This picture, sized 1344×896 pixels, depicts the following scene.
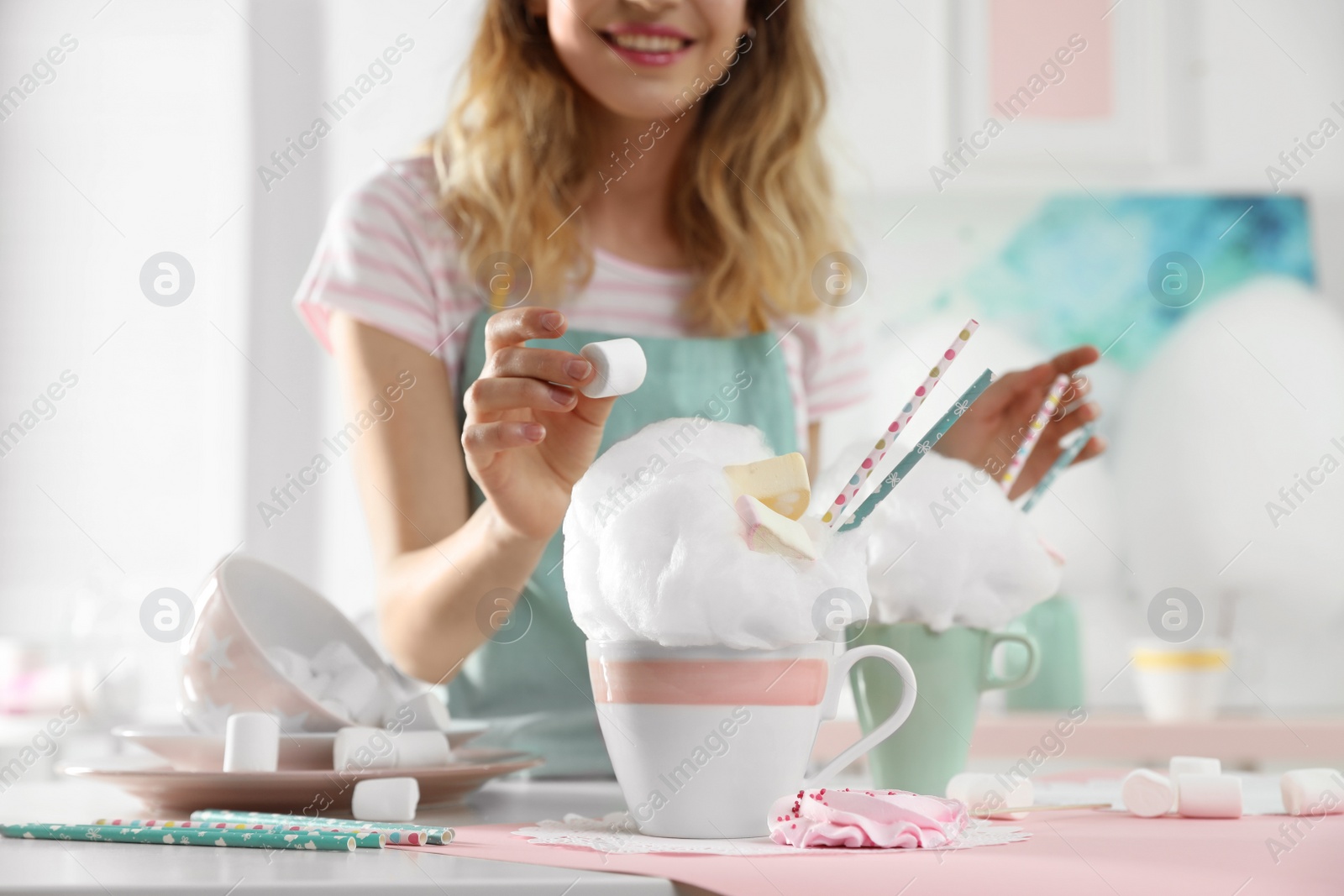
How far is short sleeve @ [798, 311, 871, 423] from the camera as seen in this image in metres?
1.18

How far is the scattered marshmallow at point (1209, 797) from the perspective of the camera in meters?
0.55

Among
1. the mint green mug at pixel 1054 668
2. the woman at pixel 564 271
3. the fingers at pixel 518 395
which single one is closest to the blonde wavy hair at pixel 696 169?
the woman at pixel 564 271

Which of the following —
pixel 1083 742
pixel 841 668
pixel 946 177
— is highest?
pixel 946 177

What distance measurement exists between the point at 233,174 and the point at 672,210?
1.14 meters

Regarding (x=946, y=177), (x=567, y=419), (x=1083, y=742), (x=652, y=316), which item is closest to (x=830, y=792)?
(x=567, y=419)

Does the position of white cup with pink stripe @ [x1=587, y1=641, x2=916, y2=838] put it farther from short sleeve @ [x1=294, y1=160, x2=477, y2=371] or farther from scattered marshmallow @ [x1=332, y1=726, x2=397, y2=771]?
short sleeve @ [x1=294, y1=160, x2=477, y2=371]

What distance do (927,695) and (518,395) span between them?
0.25 metres

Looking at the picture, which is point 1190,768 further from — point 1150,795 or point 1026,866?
point 1026,866

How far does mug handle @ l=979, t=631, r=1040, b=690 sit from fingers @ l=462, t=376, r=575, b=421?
0.25 meters

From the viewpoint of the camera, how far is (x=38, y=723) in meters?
1.71

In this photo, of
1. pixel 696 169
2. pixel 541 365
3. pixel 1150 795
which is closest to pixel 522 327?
pixel 541 365

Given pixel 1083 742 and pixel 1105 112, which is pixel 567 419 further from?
pixel 1105 112

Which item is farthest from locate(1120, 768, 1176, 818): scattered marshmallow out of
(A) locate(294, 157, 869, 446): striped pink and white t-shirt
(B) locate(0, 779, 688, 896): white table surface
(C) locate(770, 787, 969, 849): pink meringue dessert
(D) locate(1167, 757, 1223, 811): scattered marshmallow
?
(A) locate(294, 157, 869, 446): striped pink and white t-shirt

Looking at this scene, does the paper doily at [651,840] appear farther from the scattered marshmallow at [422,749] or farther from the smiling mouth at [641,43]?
the smiling mouth at [641,43]
